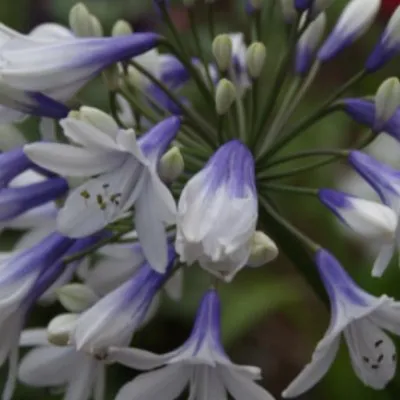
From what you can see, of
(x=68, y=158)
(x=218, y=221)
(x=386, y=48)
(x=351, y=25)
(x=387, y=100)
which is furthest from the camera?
(x=351, y=25)

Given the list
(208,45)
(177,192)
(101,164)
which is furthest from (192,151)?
(208,45)

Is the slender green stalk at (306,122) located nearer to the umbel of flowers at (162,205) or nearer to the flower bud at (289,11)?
the umbel of flowers at (162,205)

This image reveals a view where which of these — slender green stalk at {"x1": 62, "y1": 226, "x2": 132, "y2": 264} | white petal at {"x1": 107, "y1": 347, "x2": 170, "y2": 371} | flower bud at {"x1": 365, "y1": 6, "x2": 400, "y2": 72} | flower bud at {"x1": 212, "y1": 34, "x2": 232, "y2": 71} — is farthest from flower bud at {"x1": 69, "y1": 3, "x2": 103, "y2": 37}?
white petal at {"x1": 107, "y1": 347, "x2": 170, "y2": 371}

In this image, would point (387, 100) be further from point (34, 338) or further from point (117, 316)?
point (34, 338)

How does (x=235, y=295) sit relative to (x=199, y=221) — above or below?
below

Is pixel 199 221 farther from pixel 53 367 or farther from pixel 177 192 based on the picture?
pixel 53 367

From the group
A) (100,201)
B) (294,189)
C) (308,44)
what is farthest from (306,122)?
(100,201)

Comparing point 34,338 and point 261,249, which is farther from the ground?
point 261,249
